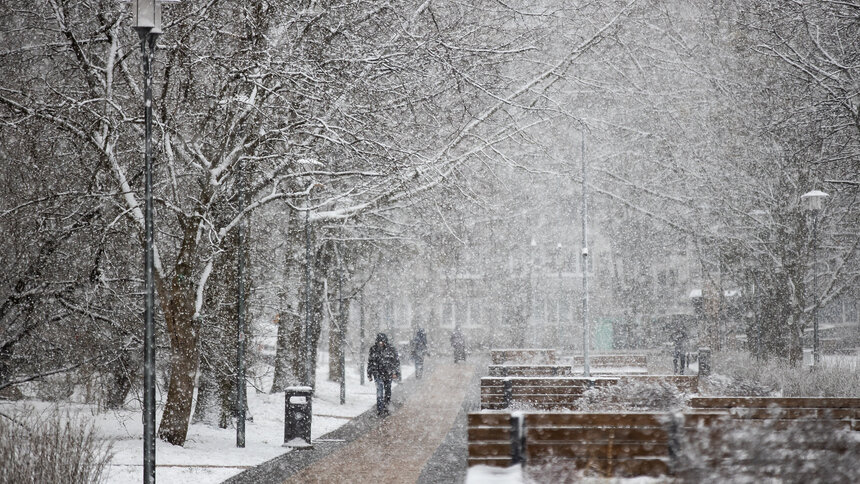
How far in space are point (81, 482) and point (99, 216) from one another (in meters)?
5.70

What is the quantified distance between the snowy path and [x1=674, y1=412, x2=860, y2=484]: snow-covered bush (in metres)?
4.05

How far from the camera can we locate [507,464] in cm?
959

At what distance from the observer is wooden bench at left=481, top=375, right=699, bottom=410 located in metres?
16.1

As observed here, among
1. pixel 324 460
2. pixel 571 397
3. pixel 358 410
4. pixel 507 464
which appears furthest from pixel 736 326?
pixel 507 464

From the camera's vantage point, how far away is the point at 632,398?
15336 millimetres

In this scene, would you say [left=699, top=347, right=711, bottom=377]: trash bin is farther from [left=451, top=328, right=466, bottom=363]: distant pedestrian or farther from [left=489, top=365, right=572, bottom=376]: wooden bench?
[left=451, top=328, right=466, bottom=363]: distant pedestrian

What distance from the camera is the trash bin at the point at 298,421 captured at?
50.3 feet

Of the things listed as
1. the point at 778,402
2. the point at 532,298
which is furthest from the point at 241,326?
the point at 532,298

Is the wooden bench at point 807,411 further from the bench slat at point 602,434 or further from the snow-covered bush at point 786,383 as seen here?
the snow-covered bush at point 786,383

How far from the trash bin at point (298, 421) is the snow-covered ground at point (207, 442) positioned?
25cm

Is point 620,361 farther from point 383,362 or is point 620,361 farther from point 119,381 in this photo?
point 119,381

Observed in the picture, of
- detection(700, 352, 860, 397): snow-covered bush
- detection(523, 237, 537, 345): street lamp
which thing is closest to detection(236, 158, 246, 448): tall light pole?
detection(700, 352, 860, 397): snow-covered bush

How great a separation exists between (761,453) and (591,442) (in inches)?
66.4

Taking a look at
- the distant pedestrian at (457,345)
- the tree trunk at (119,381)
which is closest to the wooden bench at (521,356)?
the distant pedestrian at (457,345)
